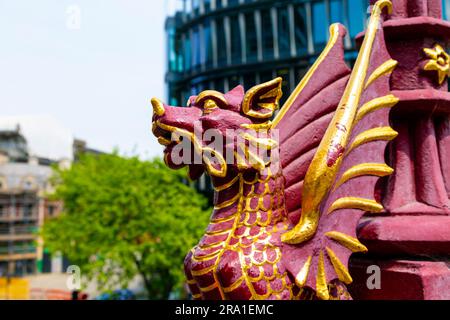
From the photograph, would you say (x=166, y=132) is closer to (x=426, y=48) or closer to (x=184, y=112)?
(x=184, y=112)

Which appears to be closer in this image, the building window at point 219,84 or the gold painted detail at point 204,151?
the gold painted detail at point 204,151

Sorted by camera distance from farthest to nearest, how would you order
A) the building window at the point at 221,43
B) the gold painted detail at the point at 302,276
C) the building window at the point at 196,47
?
the building window at the point at 196,47 → the building window at the point at 221,43 → the gold painted detail at the point at 302,276

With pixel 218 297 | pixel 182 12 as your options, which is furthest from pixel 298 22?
pixel 218 297

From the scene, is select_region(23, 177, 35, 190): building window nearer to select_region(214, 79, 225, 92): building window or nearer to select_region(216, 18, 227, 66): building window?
select_region(214, 79, 225, 92): building window

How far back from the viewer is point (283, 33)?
1909cm

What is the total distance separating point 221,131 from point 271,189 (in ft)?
1.26

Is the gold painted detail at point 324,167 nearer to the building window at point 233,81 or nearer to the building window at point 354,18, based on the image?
the building window at point 354,18

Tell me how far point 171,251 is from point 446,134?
9.90 metres

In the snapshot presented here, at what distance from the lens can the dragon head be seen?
7.43 ft

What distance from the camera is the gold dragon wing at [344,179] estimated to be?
2.25 meters

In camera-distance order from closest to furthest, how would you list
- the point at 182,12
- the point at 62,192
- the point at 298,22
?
1. the point at 62,192
2. the point at 298,22
3. the point at 182,12

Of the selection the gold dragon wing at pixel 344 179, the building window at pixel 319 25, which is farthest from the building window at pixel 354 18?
the gold dragon wing at pixel 344 179

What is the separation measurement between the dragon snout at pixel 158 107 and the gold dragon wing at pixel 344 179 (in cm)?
77

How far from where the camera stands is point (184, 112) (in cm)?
232
